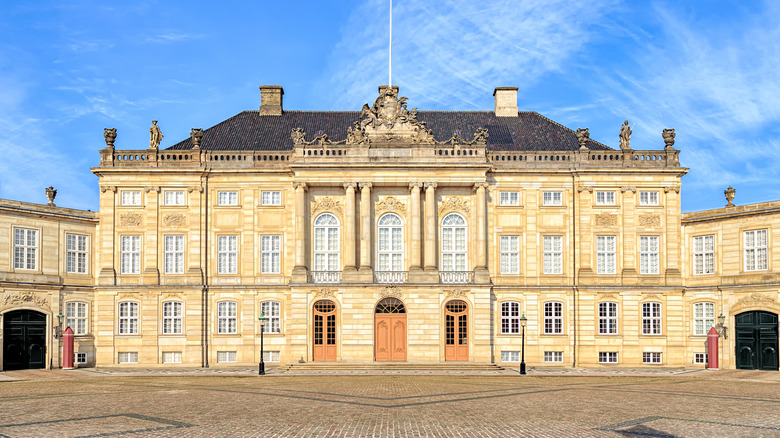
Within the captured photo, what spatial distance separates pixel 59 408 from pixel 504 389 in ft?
56.0

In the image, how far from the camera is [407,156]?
51.8 m

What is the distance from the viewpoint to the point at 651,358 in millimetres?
51875

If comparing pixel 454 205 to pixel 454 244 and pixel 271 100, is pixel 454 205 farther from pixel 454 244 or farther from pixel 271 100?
pixel 271 100

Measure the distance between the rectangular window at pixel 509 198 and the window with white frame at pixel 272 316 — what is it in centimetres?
1571

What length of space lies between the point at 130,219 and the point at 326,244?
1258cm

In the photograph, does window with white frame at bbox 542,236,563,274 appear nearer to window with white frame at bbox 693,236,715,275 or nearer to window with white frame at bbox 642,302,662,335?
window with white frame at bbox 642,302,662,335

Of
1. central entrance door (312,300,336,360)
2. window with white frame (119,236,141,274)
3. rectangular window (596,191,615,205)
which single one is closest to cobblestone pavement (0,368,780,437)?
central entrance door (312,300,336,360)

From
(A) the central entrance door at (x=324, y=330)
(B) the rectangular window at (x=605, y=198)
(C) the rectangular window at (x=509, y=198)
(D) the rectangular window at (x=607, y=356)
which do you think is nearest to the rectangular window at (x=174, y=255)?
(A) the central entrance door at (x=324, y=330)

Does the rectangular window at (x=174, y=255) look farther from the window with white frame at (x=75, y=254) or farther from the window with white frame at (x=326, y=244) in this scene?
the window with white frame at (x=326, y=244)

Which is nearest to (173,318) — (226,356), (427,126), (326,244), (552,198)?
(226,356)

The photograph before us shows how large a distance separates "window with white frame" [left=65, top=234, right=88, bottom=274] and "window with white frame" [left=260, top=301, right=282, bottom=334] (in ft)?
38.5

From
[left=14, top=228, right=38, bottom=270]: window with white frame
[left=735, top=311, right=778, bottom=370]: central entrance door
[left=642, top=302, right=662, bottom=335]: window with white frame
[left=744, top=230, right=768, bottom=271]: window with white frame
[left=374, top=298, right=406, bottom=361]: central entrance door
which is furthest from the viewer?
[left=642, top=302, right=662, bottom=335]: window with white frame

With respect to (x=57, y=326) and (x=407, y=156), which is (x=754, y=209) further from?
(x=57, y=326)

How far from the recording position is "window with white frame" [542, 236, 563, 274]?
52.8m
